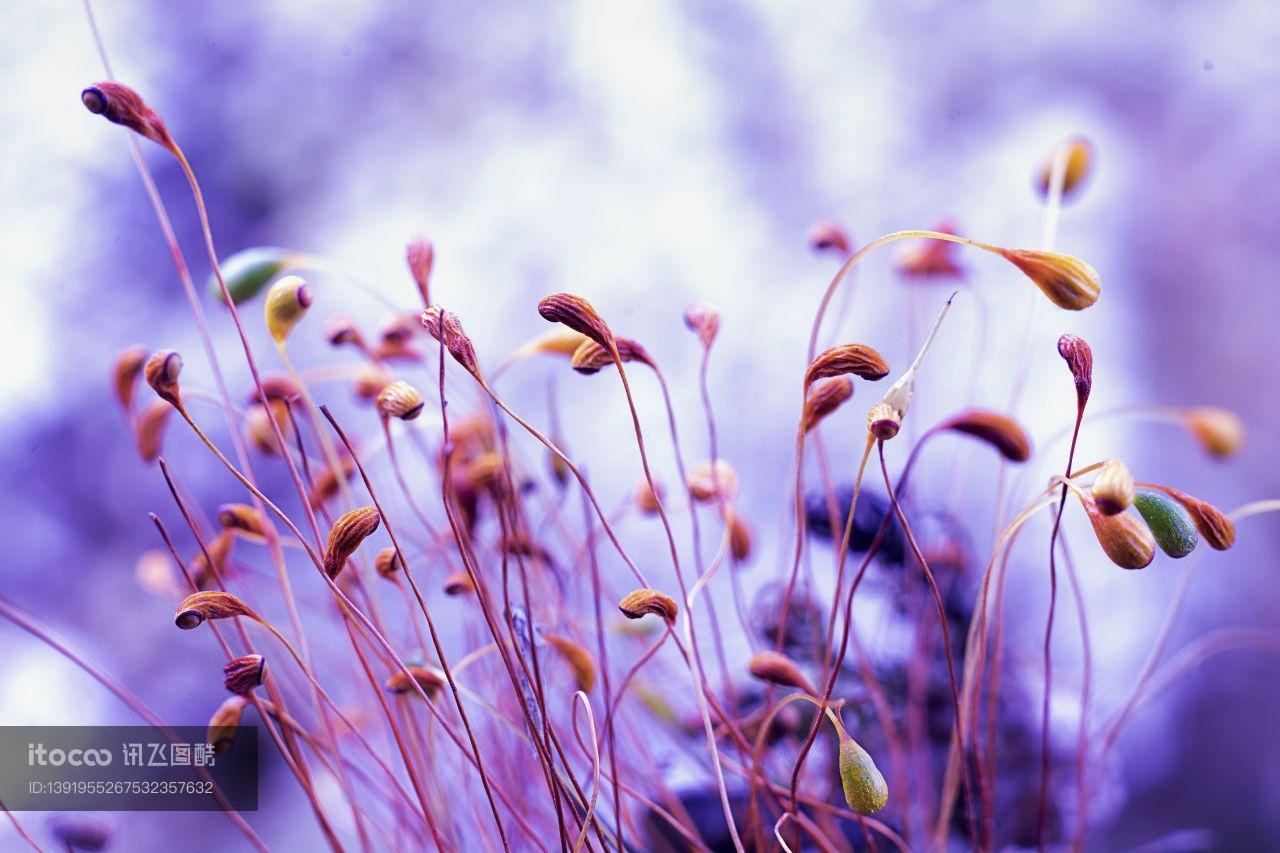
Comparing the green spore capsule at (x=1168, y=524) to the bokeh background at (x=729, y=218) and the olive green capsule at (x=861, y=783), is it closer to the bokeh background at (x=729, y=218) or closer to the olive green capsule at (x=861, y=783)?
the olive green capsule at (x=861, y=783)

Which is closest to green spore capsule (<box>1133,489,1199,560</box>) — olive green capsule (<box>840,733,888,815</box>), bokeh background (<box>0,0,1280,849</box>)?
olive green capsule (<box>840,733,888,815</box>)

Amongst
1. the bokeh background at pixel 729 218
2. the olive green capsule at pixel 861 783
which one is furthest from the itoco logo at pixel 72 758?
the olive green capsule at pixel 861 783

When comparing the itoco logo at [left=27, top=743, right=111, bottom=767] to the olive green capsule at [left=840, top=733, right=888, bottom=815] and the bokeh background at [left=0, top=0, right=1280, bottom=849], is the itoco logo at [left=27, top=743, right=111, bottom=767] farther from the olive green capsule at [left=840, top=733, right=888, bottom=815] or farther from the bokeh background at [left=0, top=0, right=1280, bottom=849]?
the olive green capsule at [left=840, top=733, right=888, bottom=815]

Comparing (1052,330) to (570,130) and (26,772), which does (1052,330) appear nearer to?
(570,130)

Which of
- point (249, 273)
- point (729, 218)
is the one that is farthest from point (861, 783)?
point (729, 218)

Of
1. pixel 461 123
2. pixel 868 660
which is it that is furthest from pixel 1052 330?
pixel 461 123
